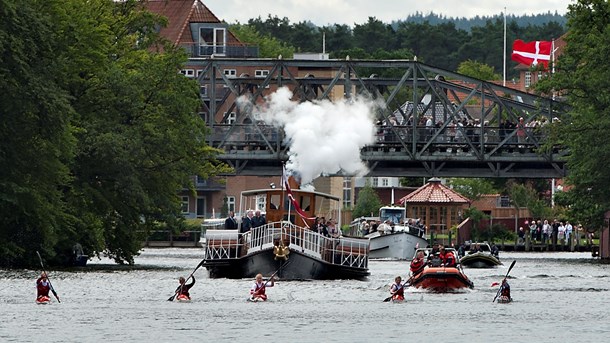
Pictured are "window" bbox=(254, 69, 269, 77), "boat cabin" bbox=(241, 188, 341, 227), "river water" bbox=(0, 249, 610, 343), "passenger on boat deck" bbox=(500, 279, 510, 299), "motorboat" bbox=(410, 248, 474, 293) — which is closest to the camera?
"river water" bbox=(0, 249, 610, 343)

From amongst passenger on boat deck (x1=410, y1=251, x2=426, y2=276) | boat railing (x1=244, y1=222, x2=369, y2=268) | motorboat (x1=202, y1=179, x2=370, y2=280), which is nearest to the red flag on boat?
motorboat (x1=202, y1=179, x2=370, y2=280)

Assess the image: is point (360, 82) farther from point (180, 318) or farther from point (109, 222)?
point (180, 318)

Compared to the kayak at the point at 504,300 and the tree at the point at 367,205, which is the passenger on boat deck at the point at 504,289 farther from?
the tree at the point at 367,205

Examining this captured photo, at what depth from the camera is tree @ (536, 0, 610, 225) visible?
10344 cm

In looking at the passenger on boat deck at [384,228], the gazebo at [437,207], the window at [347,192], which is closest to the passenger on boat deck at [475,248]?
the passenger on boat deck at [384,228]

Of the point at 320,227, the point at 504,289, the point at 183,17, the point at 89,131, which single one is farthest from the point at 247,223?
the point at 183,17

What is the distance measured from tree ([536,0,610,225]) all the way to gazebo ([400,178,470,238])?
47.0 metres

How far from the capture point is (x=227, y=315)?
63000 millimetres

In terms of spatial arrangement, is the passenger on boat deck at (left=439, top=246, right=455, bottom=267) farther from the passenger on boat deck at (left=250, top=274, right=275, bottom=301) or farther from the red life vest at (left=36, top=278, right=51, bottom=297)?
the red life vest at (left=36, top=278, right=51, bottom=297)

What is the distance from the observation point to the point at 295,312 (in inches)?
2532

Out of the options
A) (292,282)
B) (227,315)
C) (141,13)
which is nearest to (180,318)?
(227,315)

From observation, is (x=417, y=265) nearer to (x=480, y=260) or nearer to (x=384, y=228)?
(x=480, y=260)

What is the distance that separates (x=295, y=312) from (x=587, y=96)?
145 ft

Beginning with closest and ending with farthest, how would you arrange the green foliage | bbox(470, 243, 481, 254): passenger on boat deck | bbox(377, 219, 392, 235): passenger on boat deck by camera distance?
the green foliage
bbox(470, 243, 481, 254): passenger on boat deck
bbox(377, 219, 392, 235): passenger on boat deck
